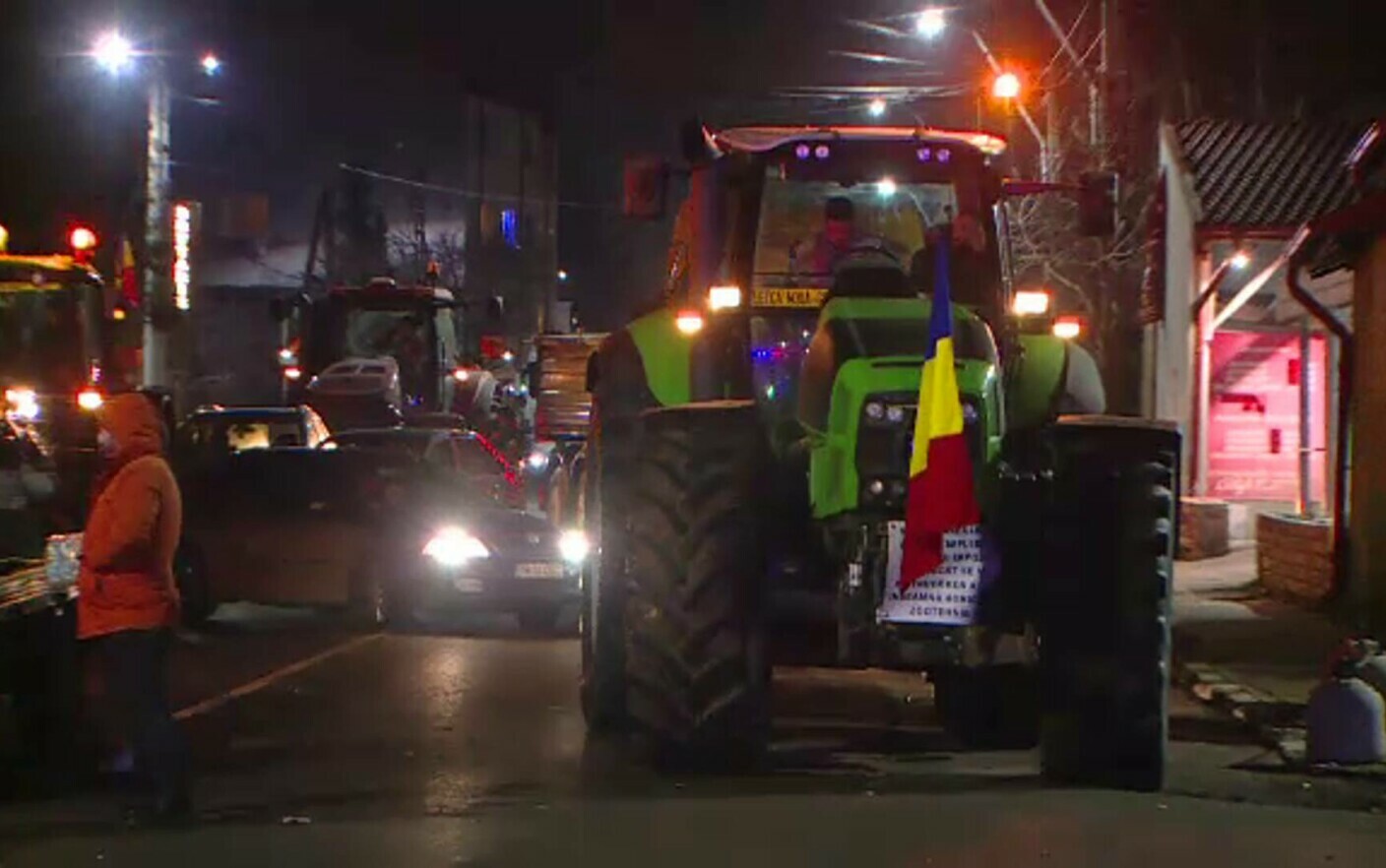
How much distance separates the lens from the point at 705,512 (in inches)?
390

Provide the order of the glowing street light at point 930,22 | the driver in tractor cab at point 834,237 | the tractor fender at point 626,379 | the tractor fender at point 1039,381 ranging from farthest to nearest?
the glowing street light at point 930,22, the tractor fender at point 626,379, the driver in tractor cab at point 834,237, the tractor fender at point 1039,381

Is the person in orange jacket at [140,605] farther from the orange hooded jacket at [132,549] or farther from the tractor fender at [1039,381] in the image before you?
the tractor fender at [1039,381]

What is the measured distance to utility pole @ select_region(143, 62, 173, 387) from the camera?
39.4 m

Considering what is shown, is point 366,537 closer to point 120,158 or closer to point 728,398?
point 728,398

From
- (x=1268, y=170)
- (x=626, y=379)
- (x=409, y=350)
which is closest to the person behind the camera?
(x=626, y=379)

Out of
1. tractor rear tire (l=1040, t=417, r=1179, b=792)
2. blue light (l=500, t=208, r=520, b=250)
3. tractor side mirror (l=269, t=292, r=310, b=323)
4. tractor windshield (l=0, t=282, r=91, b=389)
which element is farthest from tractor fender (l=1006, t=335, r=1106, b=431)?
blue light (l=500, t=208, r=520, b=250)

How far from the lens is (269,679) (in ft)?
49.2

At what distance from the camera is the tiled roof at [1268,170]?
82.5 feet

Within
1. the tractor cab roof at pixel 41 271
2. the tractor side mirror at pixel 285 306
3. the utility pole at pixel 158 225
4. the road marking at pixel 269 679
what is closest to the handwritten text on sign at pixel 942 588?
the road marking at pixel 269 679

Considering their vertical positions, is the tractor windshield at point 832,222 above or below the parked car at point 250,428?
above

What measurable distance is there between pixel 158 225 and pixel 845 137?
107 feet

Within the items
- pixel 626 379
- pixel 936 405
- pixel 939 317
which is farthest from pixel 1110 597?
pixel 626 379

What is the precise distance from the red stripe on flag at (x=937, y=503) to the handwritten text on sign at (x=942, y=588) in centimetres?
6

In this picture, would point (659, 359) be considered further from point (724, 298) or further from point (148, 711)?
point (148, 711)
